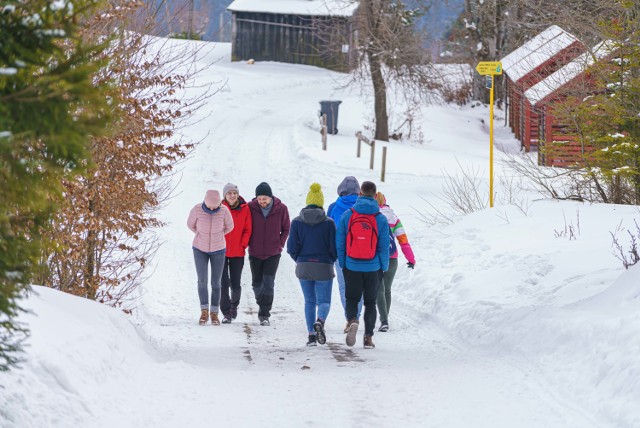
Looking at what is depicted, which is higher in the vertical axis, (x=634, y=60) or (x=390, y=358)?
(x=634, y=60)

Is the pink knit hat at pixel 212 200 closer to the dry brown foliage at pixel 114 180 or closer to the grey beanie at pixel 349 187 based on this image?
the dry brown foliage at pixel 114 180

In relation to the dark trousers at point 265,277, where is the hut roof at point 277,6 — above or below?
above

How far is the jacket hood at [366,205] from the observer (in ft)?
34.0

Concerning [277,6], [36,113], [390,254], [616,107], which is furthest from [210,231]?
[277,6]

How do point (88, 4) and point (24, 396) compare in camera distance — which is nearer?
point (88, 4)

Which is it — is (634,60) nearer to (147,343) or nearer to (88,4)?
(147,343)

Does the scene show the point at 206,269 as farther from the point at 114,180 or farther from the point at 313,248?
the point at 313,248

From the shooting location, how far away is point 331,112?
35.5m

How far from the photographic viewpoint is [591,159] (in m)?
15.8

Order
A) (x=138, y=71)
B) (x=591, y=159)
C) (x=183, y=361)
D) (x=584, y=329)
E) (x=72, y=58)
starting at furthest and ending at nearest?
(x=591, y=159) < (x=138, y=71) < (x=183, y=361) < (x=584, y=329) < (x=72, y=58)

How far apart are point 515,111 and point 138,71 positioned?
34.1 metres

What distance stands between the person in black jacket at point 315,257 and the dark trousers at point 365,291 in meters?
0.28

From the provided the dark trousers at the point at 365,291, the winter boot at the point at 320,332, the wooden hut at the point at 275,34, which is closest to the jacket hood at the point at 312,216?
the dark trousers at the point at 365,291

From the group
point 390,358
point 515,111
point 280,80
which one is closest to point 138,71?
point 390,358
